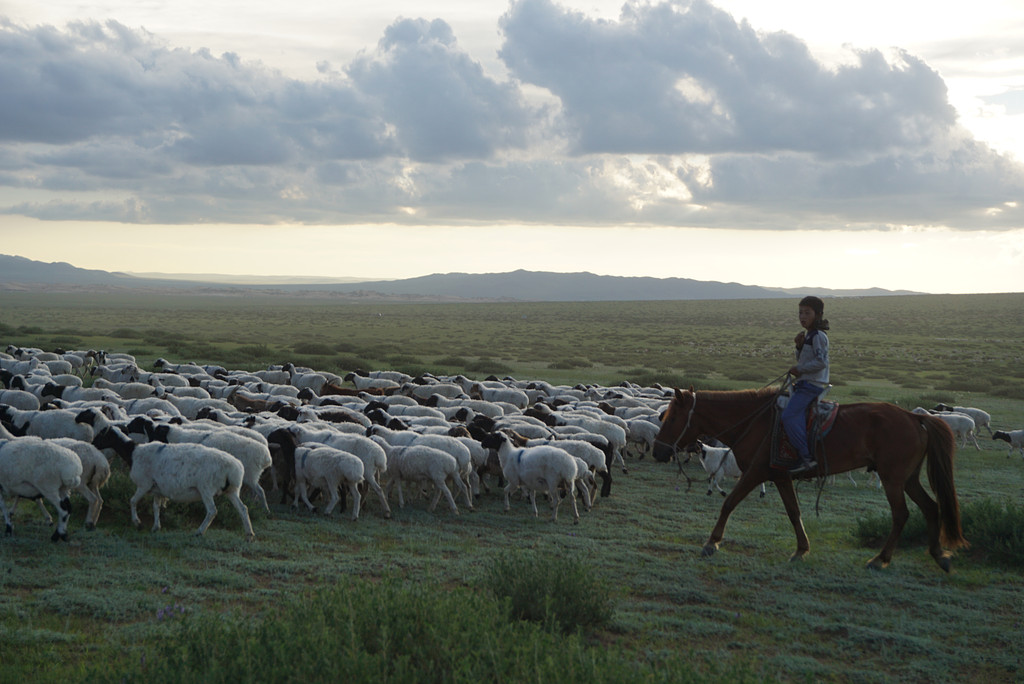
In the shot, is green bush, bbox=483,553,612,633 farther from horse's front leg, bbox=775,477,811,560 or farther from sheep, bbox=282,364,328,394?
sheep, bbox=282,364,328,394

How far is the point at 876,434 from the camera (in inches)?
373

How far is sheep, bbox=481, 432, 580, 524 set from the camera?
11.5 meters

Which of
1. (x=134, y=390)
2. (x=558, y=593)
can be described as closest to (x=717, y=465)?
(x=558, y=593)

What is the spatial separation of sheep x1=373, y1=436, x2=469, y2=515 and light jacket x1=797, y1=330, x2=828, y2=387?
540 centimetres

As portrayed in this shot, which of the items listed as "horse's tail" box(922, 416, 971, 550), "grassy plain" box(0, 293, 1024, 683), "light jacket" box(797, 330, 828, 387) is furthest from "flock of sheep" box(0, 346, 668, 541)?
"horse's tail" box(922, 416, 971, 550)

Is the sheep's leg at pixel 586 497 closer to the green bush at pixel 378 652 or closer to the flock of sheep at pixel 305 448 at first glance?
the flock of sheep at pixel 305 448

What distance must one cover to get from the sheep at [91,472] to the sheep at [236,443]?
4.41 feet

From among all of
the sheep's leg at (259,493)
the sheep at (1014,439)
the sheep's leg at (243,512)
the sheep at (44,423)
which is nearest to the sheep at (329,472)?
the sheep's leg at (259,493)

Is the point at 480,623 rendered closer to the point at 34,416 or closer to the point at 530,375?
the point at 34,416

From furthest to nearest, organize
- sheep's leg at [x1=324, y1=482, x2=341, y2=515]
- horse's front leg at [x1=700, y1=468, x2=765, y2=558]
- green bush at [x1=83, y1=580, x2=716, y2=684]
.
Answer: sheep's leg at [x1=324, y1=482, x2=341, y2=515]
horse's front leg at [x1=700, y1=468, x2=765, y2=558]
green bush at [x1=83, y1=580, x2=716, y2=684]

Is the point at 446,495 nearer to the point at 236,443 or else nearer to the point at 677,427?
the point at 236,443

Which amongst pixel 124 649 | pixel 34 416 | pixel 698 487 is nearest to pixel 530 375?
pixel 698 487

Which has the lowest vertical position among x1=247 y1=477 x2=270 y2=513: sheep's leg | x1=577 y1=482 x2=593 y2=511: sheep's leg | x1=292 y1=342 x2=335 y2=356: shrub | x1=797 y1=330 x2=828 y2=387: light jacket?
x1=292 y1=342 x2=335 y2=356: shrub

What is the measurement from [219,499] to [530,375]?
87.7 ft
